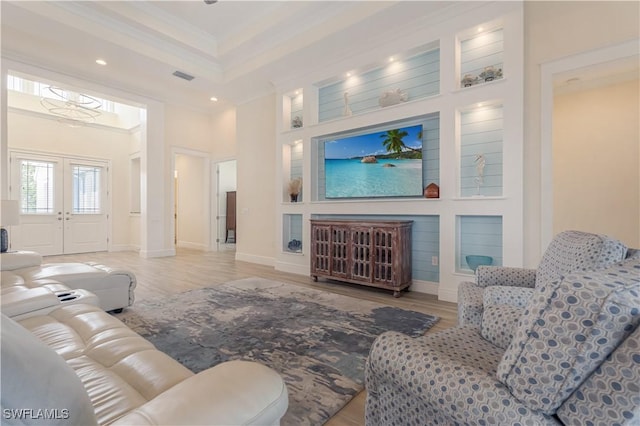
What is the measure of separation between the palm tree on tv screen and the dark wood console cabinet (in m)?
1.03

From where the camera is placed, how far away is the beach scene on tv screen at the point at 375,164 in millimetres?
3943

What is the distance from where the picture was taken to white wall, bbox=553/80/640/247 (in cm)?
401

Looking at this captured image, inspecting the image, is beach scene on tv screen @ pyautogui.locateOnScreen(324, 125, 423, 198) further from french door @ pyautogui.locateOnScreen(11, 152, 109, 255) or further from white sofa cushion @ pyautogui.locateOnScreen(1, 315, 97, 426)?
french door @ pyautogui.locateOnScreen(11, 152, 109, 255)

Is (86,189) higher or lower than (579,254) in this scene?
higher

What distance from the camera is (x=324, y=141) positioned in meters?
4.93

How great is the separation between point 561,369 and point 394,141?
367cm

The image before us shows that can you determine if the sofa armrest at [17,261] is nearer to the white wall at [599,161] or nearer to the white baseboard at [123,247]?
the white baseboard at [123,247]

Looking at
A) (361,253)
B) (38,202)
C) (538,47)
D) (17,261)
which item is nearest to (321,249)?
(361,253)

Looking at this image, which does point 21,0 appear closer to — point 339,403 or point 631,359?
point 339,403

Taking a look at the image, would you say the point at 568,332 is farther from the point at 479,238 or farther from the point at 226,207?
the point at 226,207

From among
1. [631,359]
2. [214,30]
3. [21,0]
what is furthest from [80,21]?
[631,359]

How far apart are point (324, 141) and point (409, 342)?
4171 millimetres

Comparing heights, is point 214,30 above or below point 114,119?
above

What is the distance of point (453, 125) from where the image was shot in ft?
11.6
